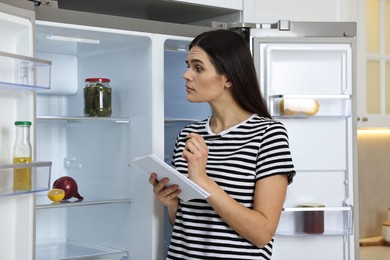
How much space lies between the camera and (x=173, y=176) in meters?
1.87

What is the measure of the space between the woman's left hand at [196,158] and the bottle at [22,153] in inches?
15.6

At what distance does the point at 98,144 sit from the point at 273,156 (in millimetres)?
815

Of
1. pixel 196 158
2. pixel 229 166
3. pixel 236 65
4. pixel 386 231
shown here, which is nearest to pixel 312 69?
pixel 236 65

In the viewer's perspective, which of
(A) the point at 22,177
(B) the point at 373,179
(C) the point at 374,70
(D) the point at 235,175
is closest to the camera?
(A) the point at 22,177

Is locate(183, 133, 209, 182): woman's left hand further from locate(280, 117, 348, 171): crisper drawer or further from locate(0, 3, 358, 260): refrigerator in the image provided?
locate(280, 117, 348, 171): crisper drawer

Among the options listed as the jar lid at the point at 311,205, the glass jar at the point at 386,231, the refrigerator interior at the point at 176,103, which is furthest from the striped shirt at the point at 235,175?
the glass jar at the point at 386,231

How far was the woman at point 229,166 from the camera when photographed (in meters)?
1.85

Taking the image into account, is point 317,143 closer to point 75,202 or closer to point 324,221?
point 324,221

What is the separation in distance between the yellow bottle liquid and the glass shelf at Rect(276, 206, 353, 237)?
918 millimetres

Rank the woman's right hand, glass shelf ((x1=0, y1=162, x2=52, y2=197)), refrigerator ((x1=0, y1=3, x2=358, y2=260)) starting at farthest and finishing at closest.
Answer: refrigerator ((x1=0, y1=3, x2=358, y2=260)) → the woman's right hand → glass shelf ((x1=0, y1=162, x2=52, y2=197))

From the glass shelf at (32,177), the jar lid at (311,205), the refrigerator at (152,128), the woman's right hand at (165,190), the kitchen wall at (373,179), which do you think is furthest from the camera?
the kitchen wall at (373,179)

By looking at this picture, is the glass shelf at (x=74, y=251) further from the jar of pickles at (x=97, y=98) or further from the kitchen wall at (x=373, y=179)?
the kitchen wall at (x=373, y=179)

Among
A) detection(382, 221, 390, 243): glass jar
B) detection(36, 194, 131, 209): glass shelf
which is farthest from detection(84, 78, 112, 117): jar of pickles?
detection(382, 221, 390, 243): glass jar

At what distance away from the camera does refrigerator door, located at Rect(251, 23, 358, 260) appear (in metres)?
2.43
